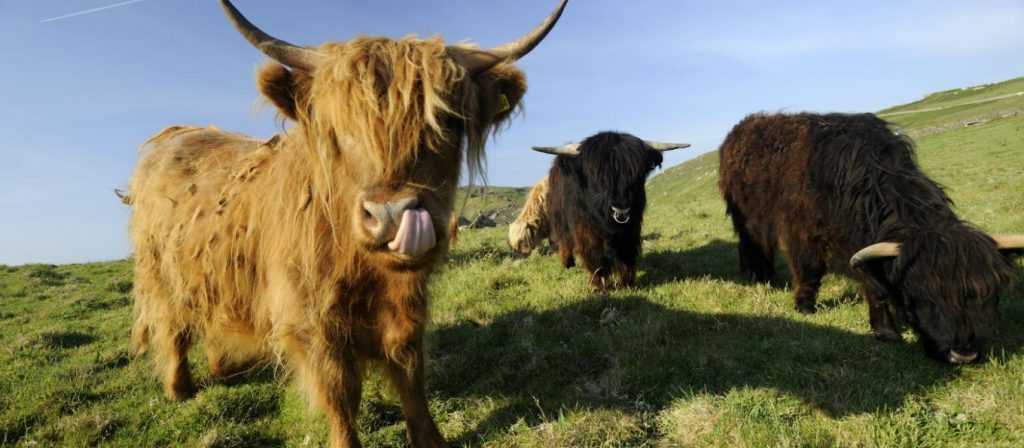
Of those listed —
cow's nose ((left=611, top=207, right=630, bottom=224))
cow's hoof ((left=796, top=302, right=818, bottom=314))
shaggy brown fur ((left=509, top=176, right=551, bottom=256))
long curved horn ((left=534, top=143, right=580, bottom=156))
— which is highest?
long curved horn ((left=534, top=143, right=580, bottom=156))

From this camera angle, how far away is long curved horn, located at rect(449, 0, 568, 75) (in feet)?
9.05

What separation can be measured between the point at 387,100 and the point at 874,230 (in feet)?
12.9

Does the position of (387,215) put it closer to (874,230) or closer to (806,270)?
(874,230)

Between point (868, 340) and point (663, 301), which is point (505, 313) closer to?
point (663, 301)

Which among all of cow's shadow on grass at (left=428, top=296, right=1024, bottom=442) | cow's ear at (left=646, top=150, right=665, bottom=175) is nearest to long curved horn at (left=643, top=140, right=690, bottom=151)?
cow's ear at (left=646, top=150, right=665, bottom=175)

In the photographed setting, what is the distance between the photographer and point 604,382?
3.74 meters

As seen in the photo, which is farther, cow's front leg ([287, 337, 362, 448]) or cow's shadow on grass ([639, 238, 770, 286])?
cow's shadow on grass ([639, 238, 770, 286])

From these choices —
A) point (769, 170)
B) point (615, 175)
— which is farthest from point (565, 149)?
point (769, 170)

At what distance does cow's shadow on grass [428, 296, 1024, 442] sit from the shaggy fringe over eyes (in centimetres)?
201

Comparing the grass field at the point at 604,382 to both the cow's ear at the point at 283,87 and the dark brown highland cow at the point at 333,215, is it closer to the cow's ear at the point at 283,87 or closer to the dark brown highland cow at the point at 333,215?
the dark brown highland cow at the point at 333,215

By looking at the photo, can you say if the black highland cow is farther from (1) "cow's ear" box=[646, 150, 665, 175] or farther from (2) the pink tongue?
(2) the pink tongue

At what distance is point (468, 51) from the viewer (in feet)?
9.27

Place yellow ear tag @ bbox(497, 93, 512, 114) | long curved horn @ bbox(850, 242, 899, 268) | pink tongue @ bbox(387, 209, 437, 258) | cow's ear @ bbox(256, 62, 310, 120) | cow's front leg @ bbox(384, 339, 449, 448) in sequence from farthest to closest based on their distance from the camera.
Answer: long curved horn @ bbox(850, 242, 899, 268) < cow's front leg @ bbox(384, 339, 449, 448) < yellow ear tag @ bbox(497, 93, 512, 114) < cow's ear @ bbox(256, 62, 310, 120) < pink tongue @ bbox(387, 209, 437, 258)

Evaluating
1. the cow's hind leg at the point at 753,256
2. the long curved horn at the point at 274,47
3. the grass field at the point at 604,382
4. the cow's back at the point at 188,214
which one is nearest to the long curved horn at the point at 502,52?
the long curved horn at the point at 274,47
